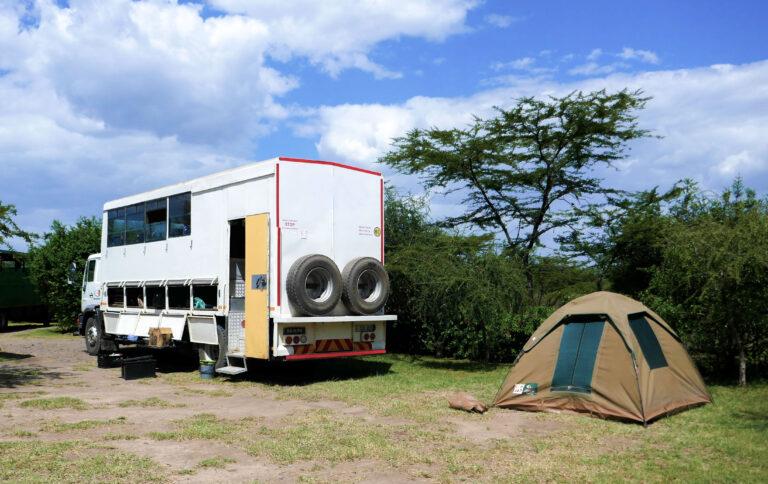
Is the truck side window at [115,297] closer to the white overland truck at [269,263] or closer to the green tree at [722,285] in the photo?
the white overland truck at [269,263]

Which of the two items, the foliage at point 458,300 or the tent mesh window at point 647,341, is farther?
the foliage at point 458,300

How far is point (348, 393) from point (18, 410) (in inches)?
195

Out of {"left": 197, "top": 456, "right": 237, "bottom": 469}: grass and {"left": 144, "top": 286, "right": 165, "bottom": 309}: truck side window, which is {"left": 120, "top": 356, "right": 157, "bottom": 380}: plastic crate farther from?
{"left": 197, "top": 456, "right": 237, "bottom": 469}: grass

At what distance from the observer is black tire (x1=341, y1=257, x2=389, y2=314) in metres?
12.0

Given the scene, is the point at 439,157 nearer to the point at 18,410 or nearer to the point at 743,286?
the point at 743,286

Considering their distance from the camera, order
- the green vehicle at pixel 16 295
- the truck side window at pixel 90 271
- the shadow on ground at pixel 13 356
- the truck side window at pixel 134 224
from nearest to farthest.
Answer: the truck side window at pixel 134 224 < the shadow on ground at pixel 13 356 < the truck side window at pixel 90 271 < the green vehicle at pixel 16 295

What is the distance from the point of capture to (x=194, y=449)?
703cm

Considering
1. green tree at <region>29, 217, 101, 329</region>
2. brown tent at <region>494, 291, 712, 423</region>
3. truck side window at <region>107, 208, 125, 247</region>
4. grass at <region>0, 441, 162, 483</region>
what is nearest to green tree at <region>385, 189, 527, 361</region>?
brown tent at <region>494, 291, 712, 423</region>

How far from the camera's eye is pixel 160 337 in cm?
1388

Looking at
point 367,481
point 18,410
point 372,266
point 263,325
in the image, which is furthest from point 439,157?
point 367,481

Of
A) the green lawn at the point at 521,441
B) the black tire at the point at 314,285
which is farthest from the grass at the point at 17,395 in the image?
the black tire at the point at 314,285

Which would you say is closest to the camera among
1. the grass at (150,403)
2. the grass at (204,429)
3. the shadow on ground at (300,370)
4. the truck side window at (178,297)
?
the grass at (204,429)

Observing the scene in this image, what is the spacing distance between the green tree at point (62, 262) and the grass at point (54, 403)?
16.5m

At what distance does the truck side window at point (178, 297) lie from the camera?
13758 mm
